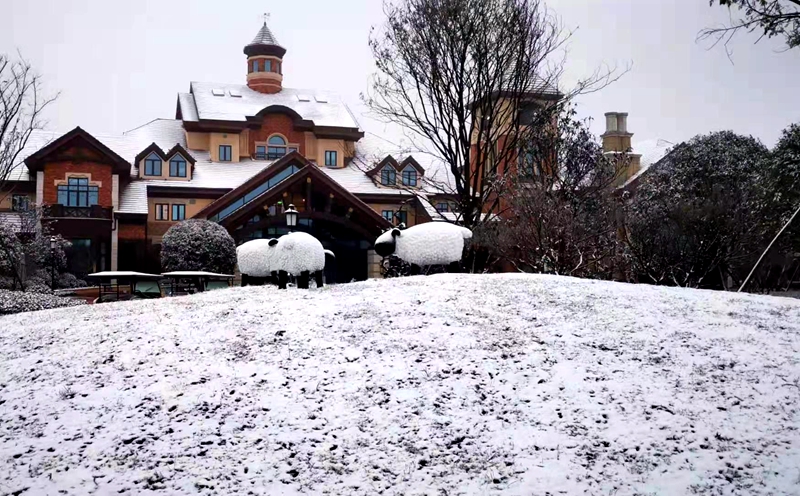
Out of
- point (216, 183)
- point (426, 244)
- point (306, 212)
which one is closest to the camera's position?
point (426, 244)

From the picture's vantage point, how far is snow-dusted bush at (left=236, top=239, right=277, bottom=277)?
15289 mm

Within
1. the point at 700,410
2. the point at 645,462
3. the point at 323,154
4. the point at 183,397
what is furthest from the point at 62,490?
the point at 323,154

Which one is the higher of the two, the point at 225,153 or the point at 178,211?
the point at 225,153

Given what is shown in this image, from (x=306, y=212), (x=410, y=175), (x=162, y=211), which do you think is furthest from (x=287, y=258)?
(x=410, y=175)

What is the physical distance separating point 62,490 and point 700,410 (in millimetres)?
6350

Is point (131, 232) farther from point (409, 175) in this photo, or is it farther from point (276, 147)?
point (409, 175)

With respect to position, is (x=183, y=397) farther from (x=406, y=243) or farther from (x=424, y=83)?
(x=424, y=83)

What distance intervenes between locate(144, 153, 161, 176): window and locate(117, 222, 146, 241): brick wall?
339 cm

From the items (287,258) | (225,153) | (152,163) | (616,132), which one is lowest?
(287,258)

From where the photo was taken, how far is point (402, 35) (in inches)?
864

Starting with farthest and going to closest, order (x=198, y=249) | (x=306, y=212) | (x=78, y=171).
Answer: (x=78, y=171)
(x=306, y=212)
(x=198, y=249)

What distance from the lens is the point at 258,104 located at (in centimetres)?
4419

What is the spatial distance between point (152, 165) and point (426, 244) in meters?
26.4

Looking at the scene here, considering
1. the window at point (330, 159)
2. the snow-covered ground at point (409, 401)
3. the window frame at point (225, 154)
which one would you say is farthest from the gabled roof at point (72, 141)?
the snow-covered ground at point (409, 401)
